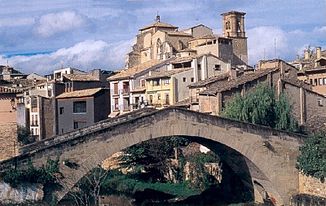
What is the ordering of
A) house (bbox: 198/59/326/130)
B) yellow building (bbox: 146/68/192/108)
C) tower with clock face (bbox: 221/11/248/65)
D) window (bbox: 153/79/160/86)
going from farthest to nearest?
tower with clock face (bbox: 221/11/248/65) < window (bbox: 153/79/160/86) < yellow building (bbox: 146/68/192/108) < house (bbox: 198/59/326/130)

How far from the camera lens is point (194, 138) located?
2694 cm

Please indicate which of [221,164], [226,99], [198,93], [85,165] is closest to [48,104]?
[198,93]

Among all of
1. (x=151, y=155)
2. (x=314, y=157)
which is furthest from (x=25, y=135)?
(x=314, y=157)

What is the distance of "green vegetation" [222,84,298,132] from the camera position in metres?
33.0

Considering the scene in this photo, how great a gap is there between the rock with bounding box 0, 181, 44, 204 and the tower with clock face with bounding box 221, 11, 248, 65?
4772 cm

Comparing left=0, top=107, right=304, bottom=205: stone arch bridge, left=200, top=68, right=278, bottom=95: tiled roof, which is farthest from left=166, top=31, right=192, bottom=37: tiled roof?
left=0, top=107, right=304, bottom=205: stone arch bridge

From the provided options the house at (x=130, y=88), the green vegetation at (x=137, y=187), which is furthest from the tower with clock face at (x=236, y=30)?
the green vegetation at (x=137, y=187)

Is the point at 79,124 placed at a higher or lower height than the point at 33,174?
higher

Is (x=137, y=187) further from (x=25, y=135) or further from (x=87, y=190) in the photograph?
(x=25, y=135)

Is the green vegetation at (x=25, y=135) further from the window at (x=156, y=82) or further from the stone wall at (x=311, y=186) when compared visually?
the stone wall at (x=311, y=186)

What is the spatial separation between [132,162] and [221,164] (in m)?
7.15

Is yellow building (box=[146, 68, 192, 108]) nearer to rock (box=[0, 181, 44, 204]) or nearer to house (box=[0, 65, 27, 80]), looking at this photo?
→ rock (box=[0, 181, 44, 204])

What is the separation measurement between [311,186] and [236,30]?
46.0 m

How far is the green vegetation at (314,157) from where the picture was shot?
24922mm
